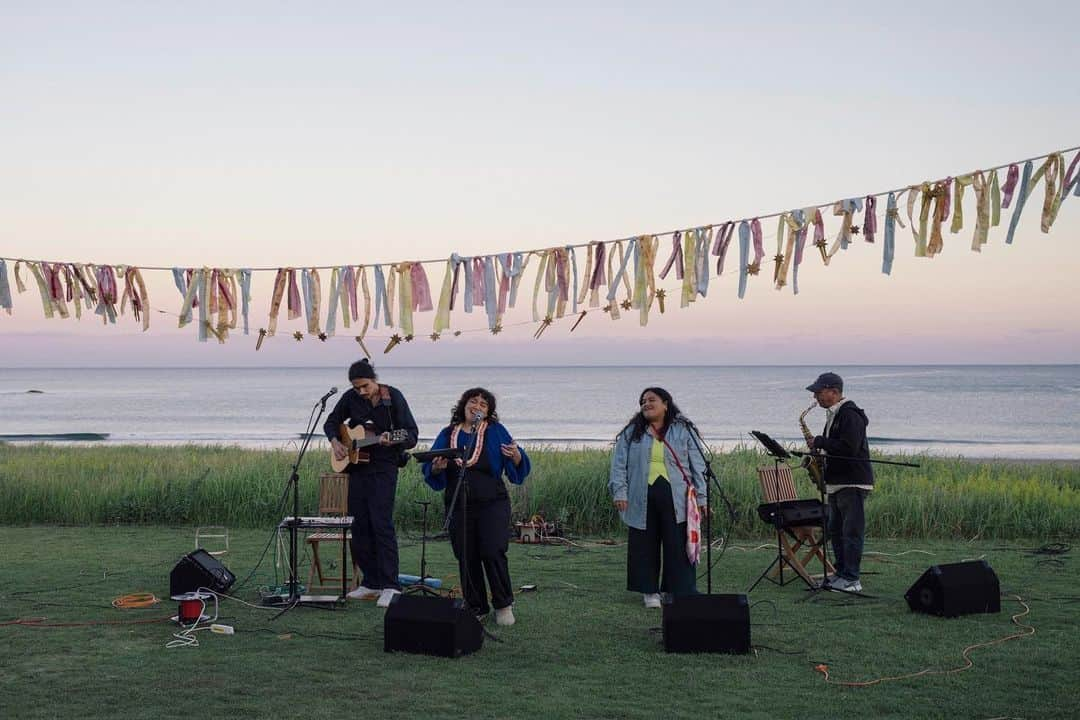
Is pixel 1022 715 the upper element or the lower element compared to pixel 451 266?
lower

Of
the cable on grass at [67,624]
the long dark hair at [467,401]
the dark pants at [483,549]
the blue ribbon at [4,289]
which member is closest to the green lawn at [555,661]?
the cable on grass at [67,624]

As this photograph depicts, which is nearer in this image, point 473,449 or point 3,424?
point 473,449

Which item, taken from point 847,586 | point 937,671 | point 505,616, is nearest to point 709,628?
point 937,671

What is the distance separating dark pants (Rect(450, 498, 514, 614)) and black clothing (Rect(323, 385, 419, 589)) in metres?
0.97

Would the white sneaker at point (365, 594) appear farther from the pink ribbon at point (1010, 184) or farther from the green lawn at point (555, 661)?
the pink ribbon at point (1010, 184)

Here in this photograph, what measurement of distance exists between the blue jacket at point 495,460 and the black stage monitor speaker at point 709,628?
1.52 metres

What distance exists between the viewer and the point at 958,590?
23.8 ft

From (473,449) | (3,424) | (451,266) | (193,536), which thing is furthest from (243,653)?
(3,424)

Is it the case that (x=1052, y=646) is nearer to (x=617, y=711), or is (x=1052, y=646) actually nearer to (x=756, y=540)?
(x=617, y=711)

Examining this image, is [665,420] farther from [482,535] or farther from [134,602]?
[134,602]

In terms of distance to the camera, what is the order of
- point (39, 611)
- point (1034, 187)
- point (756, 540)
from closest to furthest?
1. point (1034, 187)
2. point (39, 611)
3. point (756, 540)

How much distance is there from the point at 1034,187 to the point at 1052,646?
2.89 meters

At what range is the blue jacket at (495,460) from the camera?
7.36 meters

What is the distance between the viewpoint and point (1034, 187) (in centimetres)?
700
